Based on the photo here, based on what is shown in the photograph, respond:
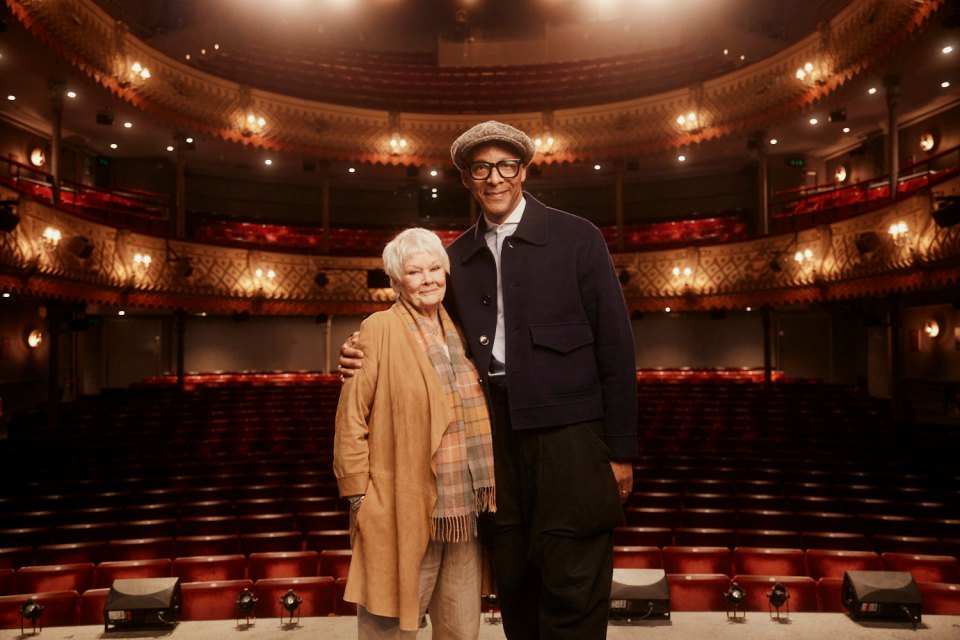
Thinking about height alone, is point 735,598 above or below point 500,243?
below

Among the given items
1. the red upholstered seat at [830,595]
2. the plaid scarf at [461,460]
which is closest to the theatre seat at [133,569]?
the plaid scarf at [461,460]

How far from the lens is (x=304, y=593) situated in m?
4.43

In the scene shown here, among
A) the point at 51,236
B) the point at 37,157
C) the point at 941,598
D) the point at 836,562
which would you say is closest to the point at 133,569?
the point at 836,562

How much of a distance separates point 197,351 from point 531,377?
698 inches

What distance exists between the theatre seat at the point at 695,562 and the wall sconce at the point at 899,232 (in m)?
6.72

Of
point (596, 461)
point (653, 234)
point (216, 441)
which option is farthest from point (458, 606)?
point (653, 234)

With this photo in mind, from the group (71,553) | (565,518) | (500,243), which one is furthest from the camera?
(71,553)

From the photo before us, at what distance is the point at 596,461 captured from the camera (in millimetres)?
1769

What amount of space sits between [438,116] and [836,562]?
13399 mm

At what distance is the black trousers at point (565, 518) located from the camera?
1737 mm

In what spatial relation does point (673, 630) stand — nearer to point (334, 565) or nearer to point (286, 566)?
point (334, 565)

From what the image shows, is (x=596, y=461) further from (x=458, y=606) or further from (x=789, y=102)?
(x=789, y=102)

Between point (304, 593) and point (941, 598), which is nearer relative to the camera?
point (941, 598)

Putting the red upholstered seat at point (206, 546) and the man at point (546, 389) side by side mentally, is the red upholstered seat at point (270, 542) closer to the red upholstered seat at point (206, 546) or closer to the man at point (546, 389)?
the red upholstered seat at point (206, 546)
